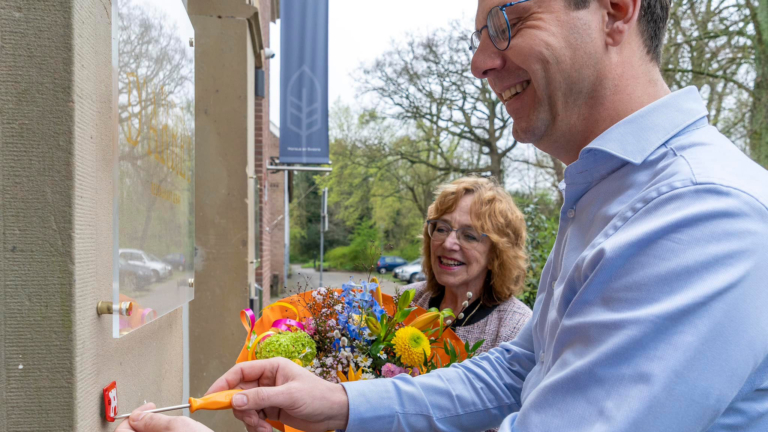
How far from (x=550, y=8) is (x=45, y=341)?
122 cm

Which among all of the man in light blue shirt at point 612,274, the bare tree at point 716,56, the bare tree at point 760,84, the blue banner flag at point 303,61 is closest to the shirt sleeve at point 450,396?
the man in light blue shirt at point 612,274

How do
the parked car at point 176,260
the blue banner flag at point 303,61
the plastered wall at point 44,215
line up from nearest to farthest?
the plastered wall at point 44,215 → the parked car at point 176,260 → the blue banner flag at point 303,61

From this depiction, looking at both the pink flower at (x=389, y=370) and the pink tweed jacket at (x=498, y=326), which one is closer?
the pink flower at (x=389, y=370)

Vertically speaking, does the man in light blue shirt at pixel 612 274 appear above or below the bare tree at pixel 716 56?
below

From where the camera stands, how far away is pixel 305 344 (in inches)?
64.9

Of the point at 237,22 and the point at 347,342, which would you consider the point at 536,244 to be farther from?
the point at 347,342

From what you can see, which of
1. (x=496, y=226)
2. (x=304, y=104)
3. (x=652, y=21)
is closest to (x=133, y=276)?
(x=652, y=21)

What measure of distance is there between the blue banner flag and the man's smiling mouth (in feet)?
18.6

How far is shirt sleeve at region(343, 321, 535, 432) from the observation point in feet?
4.69

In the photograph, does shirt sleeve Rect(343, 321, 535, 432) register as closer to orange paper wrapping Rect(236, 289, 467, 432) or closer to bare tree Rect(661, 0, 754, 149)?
orange paper wrapping Rect(236, 289, 467, 432)

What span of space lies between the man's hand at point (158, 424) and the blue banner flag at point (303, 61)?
19.2 feet

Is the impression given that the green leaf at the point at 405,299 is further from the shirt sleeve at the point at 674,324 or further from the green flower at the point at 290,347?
the shirt sleeve at the point at 674,324

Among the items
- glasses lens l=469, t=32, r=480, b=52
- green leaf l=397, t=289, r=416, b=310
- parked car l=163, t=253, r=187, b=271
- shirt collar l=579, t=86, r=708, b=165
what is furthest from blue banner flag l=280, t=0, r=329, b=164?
shirt collar l=579, t=86, r=708, b=165

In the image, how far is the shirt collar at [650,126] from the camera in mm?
1047
